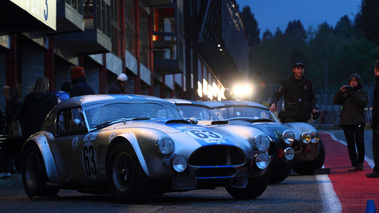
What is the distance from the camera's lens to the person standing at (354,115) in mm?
13453

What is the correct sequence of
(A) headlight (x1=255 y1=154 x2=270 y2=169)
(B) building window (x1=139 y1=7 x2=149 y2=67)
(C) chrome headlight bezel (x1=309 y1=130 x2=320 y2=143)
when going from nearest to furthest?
1. (A) headlight (x1=255 y1=154 x2=270 y2=169)
2. (C) chrome headlight bezel (x1=309 y1=130 x2=320 y2=143)
3. (B) building window (x1=139 y1=7 x2=149 y2=67)

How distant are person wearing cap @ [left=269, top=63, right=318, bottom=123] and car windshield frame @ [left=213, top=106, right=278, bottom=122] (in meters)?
0.64

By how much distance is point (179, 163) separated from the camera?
7.54 m

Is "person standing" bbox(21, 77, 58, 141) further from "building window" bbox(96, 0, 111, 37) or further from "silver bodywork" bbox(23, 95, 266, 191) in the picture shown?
"building window" bbox(96, 0, 111, 37)

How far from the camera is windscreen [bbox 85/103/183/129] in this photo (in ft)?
28.8

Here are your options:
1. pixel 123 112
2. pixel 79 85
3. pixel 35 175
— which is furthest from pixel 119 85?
pixel 123 112

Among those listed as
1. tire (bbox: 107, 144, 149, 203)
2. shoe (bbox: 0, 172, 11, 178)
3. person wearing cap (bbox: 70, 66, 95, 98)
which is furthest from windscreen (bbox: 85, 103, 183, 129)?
shoe (bbox: 0, 172, 11, 178)

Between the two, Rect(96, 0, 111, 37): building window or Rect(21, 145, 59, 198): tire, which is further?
Rect(96, 0, 111, 37): building window

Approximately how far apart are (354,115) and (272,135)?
4014 mm

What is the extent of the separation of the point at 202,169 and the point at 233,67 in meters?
66.0

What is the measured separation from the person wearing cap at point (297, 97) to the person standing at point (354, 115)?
57 centimetres

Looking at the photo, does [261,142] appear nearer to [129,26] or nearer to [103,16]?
[103,16]

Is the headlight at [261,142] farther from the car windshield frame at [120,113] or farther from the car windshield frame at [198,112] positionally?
the car windshield frame at [198,112]

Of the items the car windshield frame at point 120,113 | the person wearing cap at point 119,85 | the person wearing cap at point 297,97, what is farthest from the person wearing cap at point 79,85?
the car windshield frame at point 120,113
